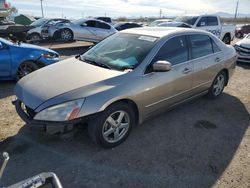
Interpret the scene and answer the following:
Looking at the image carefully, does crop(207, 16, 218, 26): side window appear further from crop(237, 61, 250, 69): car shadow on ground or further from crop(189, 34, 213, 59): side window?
crop(189, 34, 213, 59): side window

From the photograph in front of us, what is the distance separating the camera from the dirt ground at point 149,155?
10.3ft

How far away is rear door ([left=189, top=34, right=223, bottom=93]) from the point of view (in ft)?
15.8

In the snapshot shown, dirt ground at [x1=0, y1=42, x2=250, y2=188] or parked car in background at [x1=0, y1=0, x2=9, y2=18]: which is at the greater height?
parked car in background at [x1=0, y1=0, x2=9, y2=18]

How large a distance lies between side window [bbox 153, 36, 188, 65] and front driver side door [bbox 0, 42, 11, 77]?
157 inches

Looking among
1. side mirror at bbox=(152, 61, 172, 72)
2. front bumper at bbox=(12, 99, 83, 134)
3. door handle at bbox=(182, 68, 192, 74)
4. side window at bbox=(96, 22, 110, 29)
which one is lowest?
front bumper at bbox=(12, 99, 83, 134)

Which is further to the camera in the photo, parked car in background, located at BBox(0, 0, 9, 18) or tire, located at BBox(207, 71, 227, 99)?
parked car in background, located at BBox(0, 0, 9, 18)

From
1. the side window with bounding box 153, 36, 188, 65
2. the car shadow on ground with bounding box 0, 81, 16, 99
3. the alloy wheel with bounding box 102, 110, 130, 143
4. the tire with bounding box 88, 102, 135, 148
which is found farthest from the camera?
the car shadow on ground with bounding box 0, 81, 16, 99

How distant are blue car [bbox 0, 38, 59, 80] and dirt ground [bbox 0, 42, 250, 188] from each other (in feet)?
5.65

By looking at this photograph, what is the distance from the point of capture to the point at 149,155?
11.8 ft

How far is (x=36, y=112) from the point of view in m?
3.25

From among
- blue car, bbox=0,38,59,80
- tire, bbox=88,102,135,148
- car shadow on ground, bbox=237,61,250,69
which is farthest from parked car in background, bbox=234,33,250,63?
tire, bbox=88,102,135,148

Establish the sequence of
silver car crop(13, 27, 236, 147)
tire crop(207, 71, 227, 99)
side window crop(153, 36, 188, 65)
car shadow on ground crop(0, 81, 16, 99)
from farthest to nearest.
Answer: car shadow on ground crop(0, 81, 16, 99) → tire crop(207, 71, 227, 99) → side window crop(153, 36, 188, 65) → silver car crop(13, 27, 236, 147)

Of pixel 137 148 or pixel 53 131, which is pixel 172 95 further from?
pixel 53 131

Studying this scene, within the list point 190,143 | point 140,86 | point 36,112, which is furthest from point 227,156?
point 36,112
